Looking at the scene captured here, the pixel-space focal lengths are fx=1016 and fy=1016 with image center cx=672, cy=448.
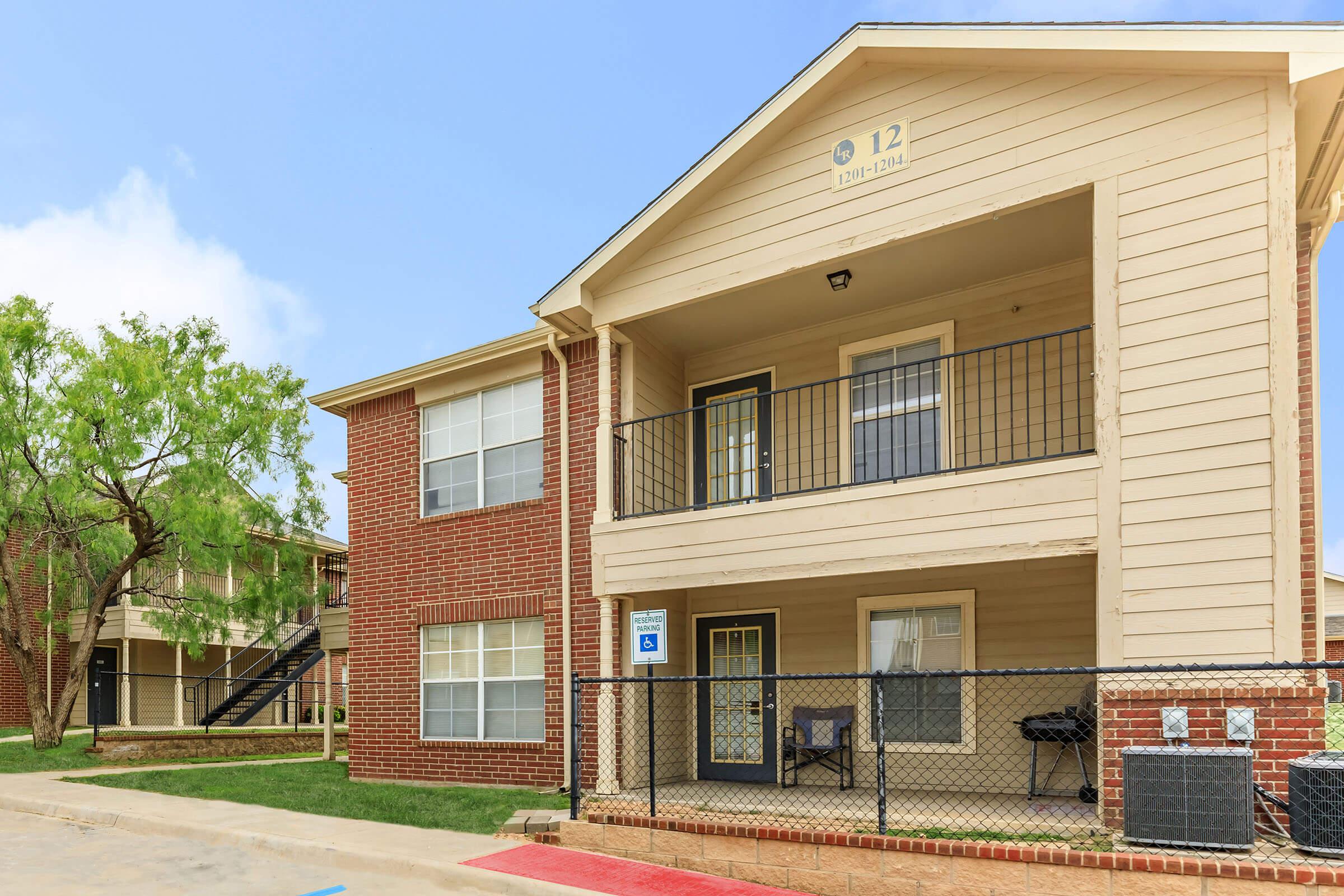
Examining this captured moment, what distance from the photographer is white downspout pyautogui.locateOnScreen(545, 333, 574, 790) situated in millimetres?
11734

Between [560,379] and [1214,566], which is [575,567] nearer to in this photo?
[560,379]

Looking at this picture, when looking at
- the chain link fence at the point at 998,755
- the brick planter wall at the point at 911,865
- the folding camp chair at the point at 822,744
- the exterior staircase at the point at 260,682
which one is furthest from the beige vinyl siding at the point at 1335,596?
the exterior staircase at the point at 260,682

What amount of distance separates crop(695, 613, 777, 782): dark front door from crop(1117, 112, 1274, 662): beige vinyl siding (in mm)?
4714

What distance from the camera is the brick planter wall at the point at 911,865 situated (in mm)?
6211

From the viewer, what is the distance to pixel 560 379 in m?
12.4

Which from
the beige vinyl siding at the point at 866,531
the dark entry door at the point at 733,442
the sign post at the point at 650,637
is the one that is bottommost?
the sign post at the point at 650,637

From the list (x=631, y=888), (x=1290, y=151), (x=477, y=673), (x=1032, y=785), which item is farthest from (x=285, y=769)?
(x=1290, y=151)

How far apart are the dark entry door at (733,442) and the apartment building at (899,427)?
1.8 inches

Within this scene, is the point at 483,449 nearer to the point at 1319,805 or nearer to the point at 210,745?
the point at 210,745

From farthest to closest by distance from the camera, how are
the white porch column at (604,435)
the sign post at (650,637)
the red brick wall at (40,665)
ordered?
the red brick wall at (40,665) → the white porch column at (604,435) → the sign post at (650,637)

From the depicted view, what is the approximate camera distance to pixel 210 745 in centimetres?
1789

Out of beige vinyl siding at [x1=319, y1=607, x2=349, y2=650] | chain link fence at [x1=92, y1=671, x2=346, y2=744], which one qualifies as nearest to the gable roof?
beige vinyl siding at [x1=319, y1=607, x2=349, y2=650]

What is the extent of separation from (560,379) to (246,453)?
7.91 meters

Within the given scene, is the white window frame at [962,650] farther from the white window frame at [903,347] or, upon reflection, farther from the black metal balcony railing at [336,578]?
the black metal balcony railing at [336,578]
